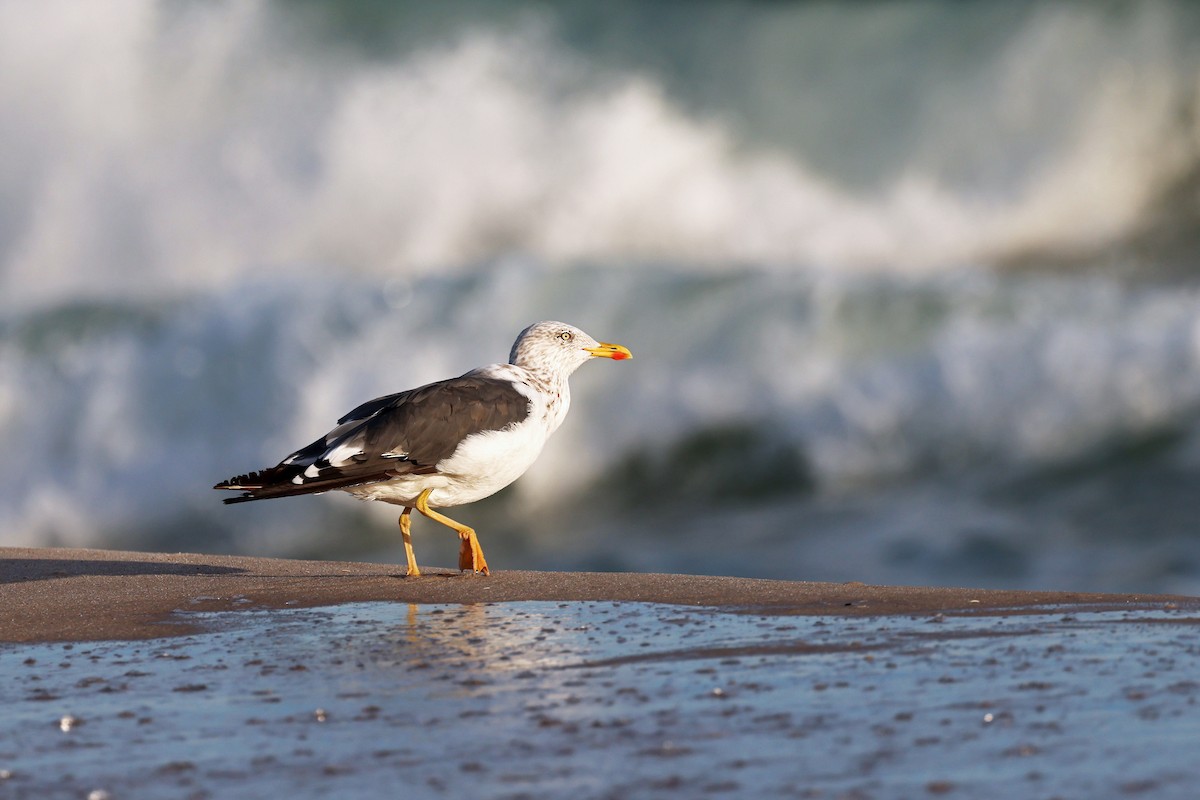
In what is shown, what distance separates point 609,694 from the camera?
312cm

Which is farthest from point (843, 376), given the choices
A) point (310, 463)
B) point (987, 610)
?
point (987, 610)

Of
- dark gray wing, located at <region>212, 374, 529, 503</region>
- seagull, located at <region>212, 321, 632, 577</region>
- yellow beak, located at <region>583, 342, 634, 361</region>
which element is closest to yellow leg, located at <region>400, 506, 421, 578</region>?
seagull, located at <region>212, 321, 632, 577</region>

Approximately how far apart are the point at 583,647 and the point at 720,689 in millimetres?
643

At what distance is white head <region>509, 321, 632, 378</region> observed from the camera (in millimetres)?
6250

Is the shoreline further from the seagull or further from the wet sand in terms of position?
the seagull

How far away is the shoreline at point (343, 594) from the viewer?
13.7 ft

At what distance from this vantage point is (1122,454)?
31.5ft

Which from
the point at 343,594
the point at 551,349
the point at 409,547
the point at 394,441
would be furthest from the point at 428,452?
the point at 551,349

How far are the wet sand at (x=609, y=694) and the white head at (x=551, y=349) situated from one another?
Result: 62.3 inches

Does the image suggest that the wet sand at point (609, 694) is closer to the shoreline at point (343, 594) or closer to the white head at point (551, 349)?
the shoreline at point (343, 594)

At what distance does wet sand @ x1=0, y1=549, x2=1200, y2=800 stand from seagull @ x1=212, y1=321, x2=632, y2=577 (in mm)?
565

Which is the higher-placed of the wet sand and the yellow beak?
the yellow beak

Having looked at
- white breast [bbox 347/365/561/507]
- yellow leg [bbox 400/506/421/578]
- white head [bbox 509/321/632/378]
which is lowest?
yellow leg [bbox 400/506/421/578]

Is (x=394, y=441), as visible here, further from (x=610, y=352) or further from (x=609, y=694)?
(x=609, y=694)
